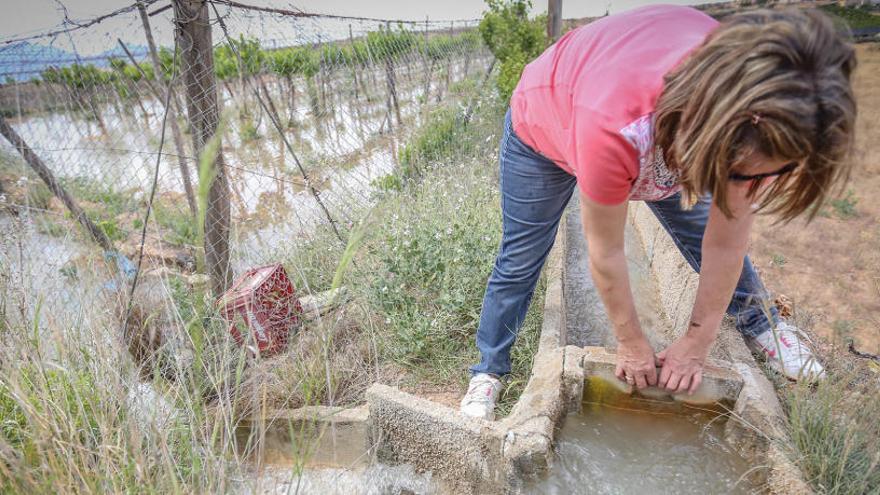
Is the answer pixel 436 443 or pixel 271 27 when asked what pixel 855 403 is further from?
pixel 271 27

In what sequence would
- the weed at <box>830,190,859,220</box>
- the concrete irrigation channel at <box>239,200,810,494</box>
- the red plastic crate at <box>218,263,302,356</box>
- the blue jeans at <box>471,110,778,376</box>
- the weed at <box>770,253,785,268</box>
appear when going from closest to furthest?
the concrete irrigation channel at <box>239,200,810,494</box>, the blue jeans at <box>471,110,778,376</box>, the red plastic crate at <box>218,263,302,356</box>, the weed at <box>770,253,785,268</box>, the weed at <box>830,190,859,220</box>

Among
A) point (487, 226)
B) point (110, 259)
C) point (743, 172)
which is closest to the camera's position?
point (743, 172)

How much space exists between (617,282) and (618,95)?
51 centimetres

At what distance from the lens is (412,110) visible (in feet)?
18.8

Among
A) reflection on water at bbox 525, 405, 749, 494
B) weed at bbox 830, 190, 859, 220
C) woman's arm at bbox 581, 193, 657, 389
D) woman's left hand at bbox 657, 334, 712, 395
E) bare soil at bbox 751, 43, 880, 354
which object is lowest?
bare soil at bbox 751, 43, 880, 354

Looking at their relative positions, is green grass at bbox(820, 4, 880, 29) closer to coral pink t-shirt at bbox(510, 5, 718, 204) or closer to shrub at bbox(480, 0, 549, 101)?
shrub at bbox(480, 0, 549, 101)

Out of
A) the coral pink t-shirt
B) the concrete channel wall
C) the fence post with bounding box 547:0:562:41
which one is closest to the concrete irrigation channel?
the concrete channel wall

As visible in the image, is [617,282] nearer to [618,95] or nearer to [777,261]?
[618,95]

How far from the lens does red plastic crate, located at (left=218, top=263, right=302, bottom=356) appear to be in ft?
7.49

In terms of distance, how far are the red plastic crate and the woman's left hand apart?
1.61 metres

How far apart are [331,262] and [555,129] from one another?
2051 mm

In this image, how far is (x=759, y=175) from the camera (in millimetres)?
994

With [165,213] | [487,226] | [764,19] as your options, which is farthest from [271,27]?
[165,213]

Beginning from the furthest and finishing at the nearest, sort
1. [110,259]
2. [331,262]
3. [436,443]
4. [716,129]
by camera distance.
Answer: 1. [331,262]
2. [110,259]
3. [436,443]
4. [716,129]
